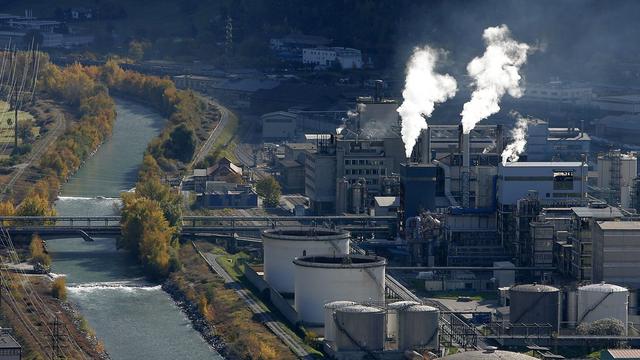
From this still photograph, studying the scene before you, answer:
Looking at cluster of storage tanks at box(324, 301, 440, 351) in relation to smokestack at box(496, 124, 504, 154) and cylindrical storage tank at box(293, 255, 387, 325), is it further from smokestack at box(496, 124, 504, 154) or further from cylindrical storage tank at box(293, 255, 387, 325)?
smokestack at box(496, 124, 504, 154)

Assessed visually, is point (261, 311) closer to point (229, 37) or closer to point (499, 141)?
point (499, 141)

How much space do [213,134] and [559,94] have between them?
416 inches

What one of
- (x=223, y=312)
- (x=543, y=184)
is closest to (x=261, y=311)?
(x=223, y=312)

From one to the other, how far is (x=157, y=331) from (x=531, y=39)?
42.1m

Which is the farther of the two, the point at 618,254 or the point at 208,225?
the point at 208,225

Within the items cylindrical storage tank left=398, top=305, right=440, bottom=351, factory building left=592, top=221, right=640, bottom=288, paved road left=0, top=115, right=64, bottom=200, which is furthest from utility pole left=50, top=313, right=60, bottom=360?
paved road left=0, top=115, right=64, bottom=200

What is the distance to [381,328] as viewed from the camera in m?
41.2

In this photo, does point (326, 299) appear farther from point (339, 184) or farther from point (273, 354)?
point (339, 184)

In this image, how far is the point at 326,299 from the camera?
44.2 meters

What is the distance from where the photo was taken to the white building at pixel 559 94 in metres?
76.5

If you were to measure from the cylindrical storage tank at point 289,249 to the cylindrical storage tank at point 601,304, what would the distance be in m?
5.33

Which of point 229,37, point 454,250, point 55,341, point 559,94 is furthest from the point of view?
point 229,37

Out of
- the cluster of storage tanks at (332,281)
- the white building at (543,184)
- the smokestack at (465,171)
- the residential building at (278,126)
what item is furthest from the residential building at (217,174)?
the cluster of storage tanks at (332,281)

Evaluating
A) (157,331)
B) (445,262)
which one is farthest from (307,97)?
(157,331)
